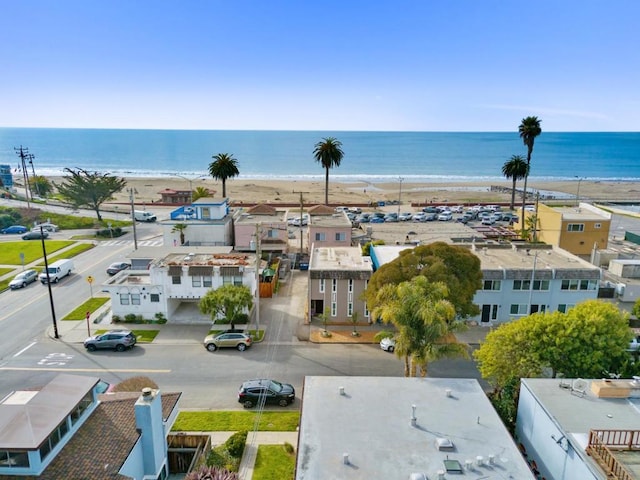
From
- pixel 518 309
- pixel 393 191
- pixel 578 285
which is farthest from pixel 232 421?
pixel 393 191

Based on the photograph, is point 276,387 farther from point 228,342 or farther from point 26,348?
point 26,348

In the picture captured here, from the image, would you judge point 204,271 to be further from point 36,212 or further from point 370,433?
point 36,212

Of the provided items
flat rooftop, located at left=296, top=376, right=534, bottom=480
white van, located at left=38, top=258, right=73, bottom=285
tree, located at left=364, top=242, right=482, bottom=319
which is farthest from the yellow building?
white van, located at left=38, top=258, right=73, bottom=285

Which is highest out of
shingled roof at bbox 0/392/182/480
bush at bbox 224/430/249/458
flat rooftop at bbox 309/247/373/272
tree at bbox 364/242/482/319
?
tree at bbox 364/242/482/319

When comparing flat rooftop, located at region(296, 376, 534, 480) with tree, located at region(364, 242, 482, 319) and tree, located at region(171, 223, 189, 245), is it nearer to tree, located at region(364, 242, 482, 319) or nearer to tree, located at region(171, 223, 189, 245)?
tree, located at region(364, 242, 482, 319)

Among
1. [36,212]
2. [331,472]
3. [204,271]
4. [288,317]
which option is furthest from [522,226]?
[36,212]

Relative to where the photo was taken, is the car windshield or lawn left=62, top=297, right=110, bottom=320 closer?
the car windshield
